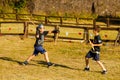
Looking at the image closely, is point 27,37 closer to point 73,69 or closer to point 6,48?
point 6,48

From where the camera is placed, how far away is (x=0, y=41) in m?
18.3

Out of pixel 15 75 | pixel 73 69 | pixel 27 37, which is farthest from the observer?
pixel 27 37

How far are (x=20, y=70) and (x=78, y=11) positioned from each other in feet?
94.0

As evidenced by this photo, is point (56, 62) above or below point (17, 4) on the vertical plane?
below

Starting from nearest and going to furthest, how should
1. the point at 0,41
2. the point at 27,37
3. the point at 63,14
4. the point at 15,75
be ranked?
the point at 15,75 < the point at 0,41 < the point at 27,37 < the point at 63,14

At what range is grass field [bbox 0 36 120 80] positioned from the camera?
11.1m

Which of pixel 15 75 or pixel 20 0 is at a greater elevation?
pixel 20 0

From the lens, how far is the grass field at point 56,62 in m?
11.1

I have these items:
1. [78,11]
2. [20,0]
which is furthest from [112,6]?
[20,0]

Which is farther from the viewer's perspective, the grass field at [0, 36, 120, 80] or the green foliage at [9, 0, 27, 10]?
the green foliage at [9, 0, 27, 10]

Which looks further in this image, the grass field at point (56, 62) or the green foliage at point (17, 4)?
the green foliage at point (17, 4)

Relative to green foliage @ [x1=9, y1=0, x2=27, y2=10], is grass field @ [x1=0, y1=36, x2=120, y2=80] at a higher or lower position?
lower

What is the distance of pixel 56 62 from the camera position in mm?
13344

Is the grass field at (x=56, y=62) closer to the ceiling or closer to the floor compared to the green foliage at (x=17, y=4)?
closer to the floor
